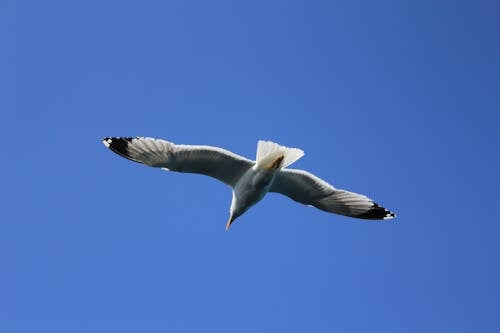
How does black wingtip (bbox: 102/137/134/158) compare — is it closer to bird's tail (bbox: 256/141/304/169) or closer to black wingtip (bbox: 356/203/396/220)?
bird's tail (bbox: 256/141/304/169)

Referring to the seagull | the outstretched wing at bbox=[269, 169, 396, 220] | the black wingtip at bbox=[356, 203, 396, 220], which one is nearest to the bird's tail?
the seagull

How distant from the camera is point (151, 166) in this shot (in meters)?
8.91

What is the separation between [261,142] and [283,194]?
1.19m

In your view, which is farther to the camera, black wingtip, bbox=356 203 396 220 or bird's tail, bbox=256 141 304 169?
black wingtip, bbox=356 203 396 220

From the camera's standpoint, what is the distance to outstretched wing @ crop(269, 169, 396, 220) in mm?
9328

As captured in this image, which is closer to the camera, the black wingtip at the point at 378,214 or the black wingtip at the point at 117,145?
the black wingtip at the point at 117,145

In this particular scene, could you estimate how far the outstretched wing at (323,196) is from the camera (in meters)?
9.33

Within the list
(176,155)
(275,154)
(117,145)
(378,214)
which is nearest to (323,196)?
(378,214)

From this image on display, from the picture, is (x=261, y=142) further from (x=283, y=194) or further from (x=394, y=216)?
(x=394, y=216)

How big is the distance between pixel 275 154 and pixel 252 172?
47 cm

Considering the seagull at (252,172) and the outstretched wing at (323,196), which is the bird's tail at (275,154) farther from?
the outstretched wing at (323,196)

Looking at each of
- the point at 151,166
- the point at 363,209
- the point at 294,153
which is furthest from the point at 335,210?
the point at 151,166

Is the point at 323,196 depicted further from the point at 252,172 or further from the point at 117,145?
the point at 117,145

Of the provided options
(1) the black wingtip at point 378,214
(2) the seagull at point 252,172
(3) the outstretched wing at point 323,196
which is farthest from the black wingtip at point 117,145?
(1) the black wingtip at point 378,214
